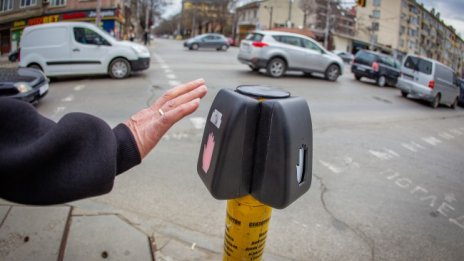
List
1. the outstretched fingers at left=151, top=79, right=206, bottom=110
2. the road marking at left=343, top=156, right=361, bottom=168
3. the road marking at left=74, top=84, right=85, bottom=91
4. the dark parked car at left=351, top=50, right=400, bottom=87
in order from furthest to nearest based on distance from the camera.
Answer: the dark parked car at left=351, top=50, right=400, bottom=87, the road marking at left=74, top=84, right=85, bottom=91, the road marking at left=343, top=156, right=361, bottom=168, the outstretched fingers at left=151, top=79, right=206, bottom=110

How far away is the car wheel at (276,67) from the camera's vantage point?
13.5m

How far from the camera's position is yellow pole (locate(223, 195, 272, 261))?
1549mm

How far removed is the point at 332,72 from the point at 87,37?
911 cm

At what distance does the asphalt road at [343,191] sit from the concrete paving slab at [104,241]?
344mm

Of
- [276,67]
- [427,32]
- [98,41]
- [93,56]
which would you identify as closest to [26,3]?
[427,32]

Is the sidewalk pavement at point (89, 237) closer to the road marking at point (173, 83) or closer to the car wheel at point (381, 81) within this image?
the road marking at point (173, 83)

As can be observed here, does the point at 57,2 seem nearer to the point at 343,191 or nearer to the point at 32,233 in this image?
the point at 32,233

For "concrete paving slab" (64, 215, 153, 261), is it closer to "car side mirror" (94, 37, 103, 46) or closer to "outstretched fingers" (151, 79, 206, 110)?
"outstretched fingers" (151, 79, 206, 110)

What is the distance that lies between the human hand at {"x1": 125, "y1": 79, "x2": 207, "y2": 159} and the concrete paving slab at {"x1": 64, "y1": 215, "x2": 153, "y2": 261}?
1.44 meters

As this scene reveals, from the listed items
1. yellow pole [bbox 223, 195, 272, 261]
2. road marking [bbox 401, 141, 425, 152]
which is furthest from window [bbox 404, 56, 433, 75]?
yellow pole [bbox 223, 195, 272, 261]

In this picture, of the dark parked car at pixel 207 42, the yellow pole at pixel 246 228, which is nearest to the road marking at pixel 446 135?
the yellow pole at pixel 246 228

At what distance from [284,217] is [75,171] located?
8.68 feet

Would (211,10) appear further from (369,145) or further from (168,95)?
(168,95)

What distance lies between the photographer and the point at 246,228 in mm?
1571
